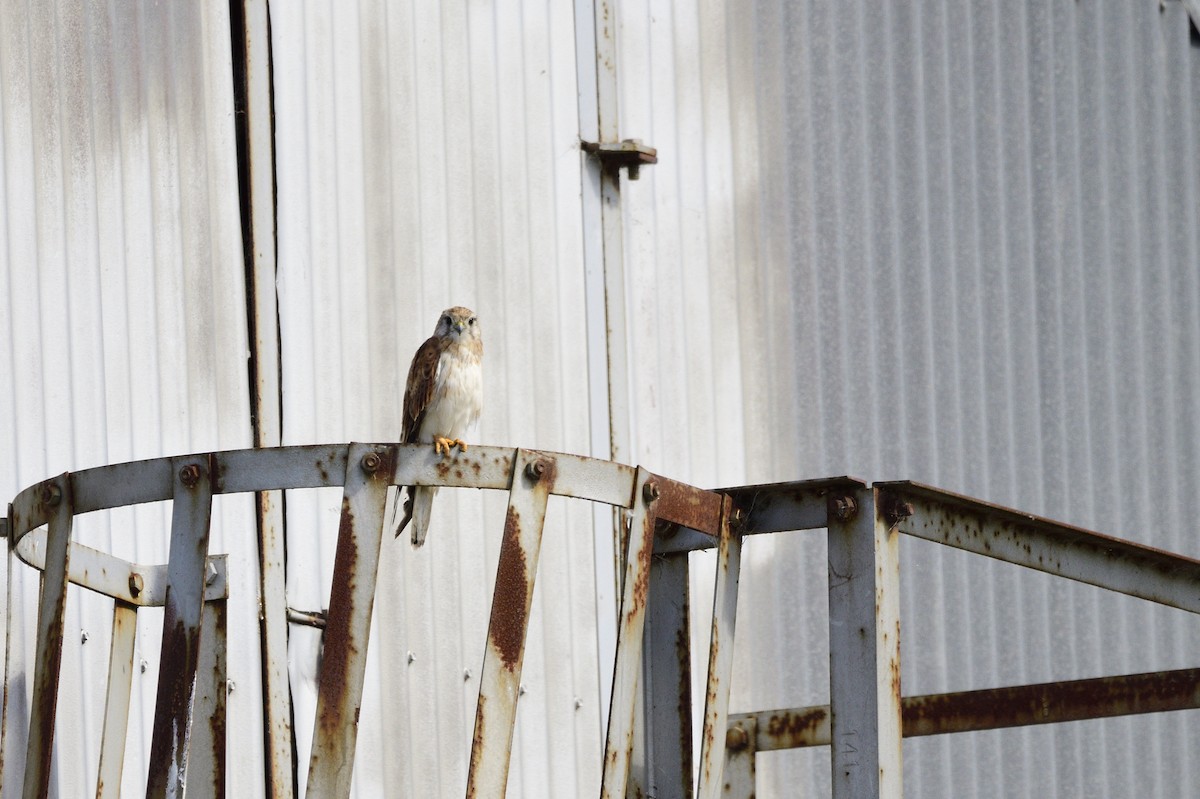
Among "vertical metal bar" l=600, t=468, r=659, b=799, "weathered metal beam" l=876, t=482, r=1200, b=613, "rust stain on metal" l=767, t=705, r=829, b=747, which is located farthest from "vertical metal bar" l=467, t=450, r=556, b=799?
"rust stain on metal" l=767, t=705, r=829, b=747

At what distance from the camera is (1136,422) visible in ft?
29.2

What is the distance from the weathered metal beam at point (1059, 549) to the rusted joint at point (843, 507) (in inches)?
7.9

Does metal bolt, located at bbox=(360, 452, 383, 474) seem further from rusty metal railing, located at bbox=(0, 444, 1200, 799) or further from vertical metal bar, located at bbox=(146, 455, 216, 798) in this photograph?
vertical metal bar, located at bbox=(146, 455, 216, 798)

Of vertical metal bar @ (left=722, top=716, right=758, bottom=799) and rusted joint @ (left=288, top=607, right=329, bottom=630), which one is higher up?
rusted joint @ (left=288, top=607, right=329, bottom=630)

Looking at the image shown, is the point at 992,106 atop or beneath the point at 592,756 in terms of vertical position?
atop

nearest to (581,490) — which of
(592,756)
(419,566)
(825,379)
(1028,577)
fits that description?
(419,566)

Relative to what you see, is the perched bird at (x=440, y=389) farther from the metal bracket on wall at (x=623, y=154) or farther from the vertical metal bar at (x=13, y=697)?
the vertical metal bar at (x=13, y=697)

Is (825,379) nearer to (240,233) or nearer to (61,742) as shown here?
(240,233)

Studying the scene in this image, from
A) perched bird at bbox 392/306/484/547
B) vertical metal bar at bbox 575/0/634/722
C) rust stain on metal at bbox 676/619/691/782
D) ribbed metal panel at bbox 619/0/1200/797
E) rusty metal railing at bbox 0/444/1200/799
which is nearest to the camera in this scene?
rusty metal railing at bbox 0/444/1200/799

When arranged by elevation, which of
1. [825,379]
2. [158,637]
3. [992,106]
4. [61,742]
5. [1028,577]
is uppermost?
[992,106]

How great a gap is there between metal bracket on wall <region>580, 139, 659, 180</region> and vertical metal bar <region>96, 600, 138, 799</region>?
111 inches

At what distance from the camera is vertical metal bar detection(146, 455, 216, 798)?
4.55 metres

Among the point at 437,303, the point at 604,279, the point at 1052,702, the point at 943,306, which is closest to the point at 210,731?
the point at 437,303

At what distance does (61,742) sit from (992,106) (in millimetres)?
5235
